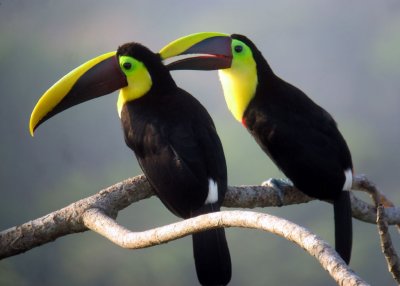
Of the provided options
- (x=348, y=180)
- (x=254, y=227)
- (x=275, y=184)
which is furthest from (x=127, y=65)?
(x=254, y=227)

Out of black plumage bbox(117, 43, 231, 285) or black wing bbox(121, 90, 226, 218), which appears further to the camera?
black wing bbox(121, 90, 226, 218)

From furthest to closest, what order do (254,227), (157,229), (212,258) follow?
(212,258)
(157,229)
(254,227)

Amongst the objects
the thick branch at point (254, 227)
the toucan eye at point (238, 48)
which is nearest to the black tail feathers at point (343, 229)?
the toucan eye at point (238, 48)

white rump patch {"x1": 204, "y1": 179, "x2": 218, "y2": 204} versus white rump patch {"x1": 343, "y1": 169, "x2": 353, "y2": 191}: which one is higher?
white rump patch {"x1": 204, "y1": 179, "x2": 218, "y2": 204}

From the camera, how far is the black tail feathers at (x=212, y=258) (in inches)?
102

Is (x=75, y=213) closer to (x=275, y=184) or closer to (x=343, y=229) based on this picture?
(x=275, y=184)

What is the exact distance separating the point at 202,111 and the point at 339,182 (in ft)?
2.22

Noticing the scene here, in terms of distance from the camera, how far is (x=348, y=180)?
317 cm

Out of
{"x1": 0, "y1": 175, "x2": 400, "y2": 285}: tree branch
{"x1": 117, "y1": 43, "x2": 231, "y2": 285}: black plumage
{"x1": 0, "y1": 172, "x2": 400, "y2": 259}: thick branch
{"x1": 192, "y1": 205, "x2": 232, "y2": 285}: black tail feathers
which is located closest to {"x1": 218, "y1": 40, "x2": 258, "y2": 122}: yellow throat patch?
{"x1": 117, "y1": 43, "x2": 231, "y2": 285}: black plumage

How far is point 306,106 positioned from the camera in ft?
11.0

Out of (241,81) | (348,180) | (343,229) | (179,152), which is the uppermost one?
(241,81)

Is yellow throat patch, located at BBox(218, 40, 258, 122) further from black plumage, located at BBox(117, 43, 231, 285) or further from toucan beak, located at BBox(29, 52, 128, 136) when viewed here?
toucan beak, located at BBox(29, 52, 128, 136)

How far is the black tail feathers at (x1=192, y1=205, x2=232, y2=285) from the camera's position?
2580 millimetres

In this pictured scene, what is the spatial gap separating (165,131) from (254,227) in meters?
1.09
